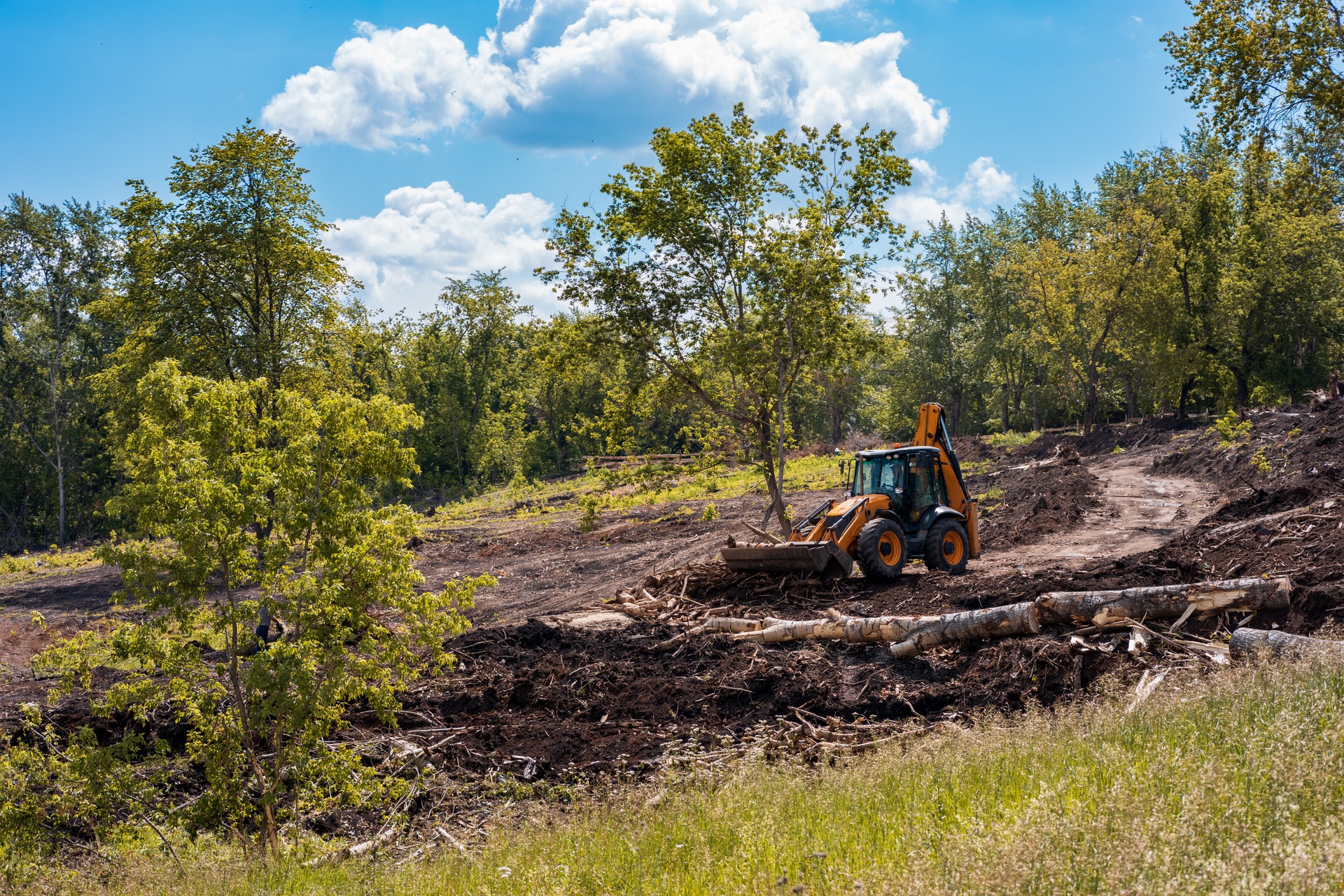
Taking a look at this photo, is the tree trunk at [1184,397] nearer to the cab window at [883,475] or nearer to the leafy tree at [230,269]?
the cab window at [883,475]

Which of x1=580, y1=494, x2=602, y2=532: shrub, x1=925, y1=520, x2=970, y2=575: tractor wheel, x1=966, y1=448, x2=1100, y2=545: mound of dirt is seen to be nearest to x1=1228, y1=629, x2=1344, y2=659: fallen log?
x1=925, y1=520, x2=970, y2=575: tractor wheel

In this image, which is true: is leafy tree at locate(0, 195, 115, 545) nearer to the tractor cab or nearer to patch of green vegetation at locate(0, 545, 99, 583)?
patch of green vegetation at locate(0, 545, 99, 583)

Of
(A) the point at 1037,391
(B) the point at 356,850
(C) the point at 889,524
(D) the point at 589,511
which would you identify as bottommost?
(B) the point at 356,850

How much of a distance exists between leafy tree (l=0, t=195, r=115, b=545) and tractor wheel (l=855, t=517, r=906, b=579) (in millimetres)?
39701

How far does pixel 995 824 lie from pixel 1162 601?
633 centimetres

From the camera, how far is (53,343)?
48688 mm

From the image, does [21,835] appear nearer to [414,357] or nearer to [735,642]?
[735,642]

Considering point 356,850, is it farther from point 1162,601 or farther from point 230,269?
point 230,269

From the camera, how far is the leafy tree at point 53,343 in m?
43.9

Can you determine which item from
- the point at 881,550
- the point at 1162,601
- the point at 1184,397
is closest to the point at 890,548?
the point at 881,550

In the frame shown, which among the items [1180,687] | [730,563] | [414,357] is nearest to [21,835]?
[1180,687]

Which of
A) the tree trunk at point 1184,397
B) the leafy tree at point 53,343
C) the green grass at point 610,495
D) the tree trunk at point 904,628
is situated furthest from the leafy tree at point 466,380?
the tree trunk at point 904,628

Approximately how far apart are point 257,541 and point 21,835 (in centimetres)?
275

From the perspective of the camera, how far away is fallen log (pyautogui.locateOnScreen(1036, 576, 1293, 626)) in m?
9.37
